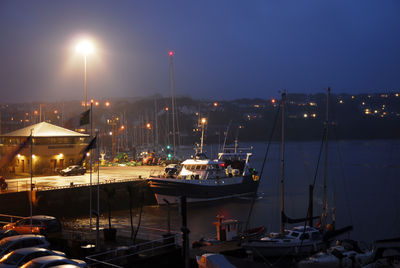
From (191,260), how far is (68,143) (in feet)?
97.9

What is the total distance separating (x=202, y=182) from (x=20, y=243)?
77.2 feet

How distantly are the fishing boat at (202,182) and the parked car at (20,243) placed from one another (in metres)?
19.1

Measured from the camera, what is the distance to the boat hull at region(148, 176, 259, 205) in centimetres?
3344

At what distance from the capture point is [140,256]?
40.8ft

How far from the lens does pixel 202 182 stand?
115 ft

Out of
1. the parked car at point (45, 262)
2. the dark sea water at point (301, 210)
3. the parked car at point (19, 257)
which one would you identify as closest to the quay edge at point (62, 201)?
the dark sea water at point (301, 210)

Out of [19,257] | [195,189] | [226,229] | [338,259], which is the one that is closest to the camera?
[19,257]

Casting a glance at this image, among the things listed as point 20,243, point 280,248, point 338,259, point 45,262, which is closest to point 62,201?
point 20,243

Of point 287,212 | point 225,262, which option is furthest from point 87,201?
point 225,262

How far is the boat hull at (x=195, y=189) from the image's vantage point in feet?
110

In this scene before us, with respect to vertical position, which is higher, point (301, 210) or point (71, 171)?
point (71, 171)

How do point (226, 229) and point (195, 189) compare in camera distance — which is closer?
point (226, 229)

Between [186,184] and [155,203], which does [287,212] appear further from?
[155,203]

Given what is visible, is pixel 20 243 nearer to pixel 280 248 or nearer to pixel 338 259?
pixel 280 248
